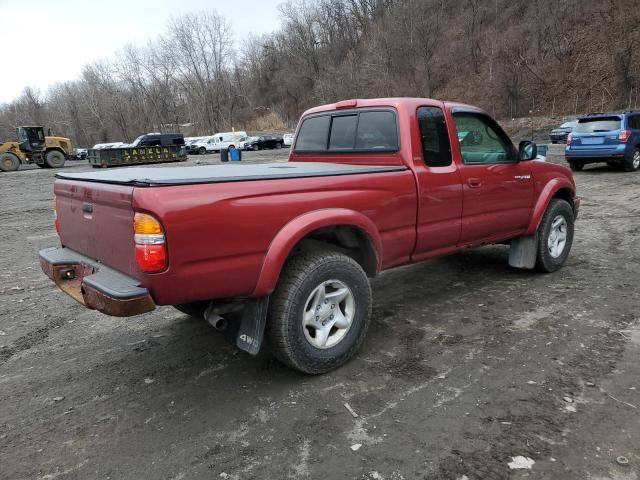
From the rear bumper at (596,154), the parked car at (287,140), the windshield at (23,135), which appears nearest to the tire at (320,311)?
the rear bumper at (596,154)

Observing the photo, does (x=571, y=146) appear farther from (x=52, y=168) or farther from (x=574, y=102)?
(x=52, y=168)

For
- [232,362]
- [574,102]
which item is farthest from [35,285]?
[574,102]

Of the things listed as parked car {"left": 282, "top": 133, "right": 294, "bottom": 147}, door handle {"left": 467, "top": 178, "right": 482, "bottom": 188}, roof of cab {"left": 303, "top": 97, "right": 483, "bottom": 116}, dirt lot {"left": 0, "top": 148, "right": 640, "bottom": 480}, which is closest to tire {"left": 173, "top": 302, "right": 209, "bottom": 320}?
dirt lot {"left": 0, "top": 148, "right": 640, "bottom": 480}

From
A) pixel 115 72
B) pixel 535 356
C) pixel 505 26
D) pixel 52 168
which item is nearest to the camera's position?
pixel 535 356

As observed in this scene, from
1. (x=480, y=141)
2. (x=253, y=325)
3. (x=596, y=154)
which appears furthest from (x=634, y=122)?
(x=253, y=325)

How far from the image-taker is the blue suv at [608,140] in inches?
548

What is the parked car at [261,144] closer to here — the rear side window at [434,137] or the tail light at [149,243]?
the rear side window at [434,137]

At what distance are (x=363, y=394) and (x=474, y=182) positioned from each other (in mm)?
2287

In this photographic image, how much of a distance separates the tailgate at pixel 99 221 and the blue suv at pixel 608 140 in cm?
1505

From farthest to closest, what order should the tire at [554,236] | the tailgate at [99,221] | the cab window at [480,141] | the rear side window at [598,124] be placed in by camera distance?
the rear side window at [598,124] → the tire at [554,236] → the cab window at [480,141] → the tailgate at [99,221]

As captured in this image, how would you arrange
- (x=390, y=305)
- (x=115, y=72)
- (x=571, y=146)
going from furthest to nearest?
(x=115, y=72) < (x=571, y=146) < (x=390, y=305)

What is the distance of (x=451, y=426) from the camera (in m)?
2.71

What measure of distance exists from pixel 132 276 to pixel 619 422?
2927 mm

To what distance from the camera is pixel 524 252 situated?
5270 millimetres
